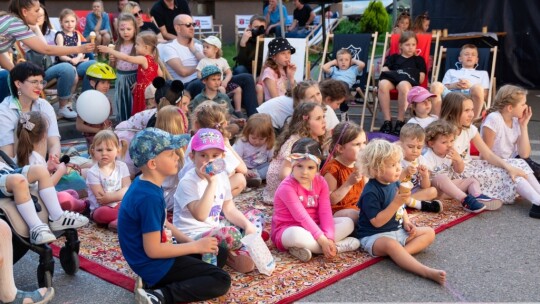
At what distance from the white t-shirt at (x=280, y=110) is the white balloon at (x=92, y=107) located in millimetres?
1586

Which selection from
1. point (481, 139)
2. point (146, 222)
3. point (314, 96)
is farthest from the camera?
point (314, 96)

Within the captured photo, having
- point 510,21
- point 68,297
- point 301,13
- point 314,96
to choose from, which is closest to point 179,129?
point 314,96

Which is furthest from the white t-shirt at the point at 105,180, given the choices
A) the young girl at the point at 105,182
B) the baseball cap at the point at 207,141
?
the baseball cap at the point at 207,141

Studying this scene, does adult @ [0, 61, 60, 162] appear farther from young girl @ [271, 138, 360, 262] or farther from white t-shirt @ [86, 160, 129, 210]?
young girl @ [271, 138, 360, 262]

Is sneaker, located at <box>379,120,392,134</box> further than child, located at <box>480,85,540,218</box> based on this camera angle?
Yes

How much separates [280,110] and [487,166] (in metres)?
2.08

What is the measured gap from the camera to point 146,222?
137 inches

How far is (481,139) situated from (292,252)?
2.40 meters

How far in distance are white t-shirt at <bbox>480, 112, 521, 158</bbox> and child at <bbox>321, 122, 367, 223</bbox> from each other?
161 centimetres

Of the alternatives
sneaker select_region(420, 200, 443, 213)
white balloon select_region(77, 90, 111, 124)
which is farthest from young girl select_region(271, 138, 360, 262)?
white balloon select_region(77, 90, 111, 124)

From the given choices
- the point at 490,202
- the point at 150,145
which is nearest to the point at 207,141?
the point at 150,145

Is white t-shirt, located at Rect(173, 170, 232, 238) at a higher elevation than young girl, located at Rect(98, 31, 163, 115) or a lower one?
lower

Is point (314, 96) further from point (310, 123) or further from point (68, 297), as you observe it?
point (68, 297)

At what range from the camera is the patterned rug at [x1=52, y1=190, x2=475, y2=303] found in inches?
153
